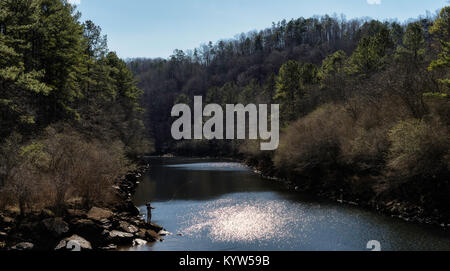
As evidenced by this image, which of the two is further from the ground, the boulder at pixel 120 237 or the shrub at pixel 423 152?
the shrub at pixel 423 152

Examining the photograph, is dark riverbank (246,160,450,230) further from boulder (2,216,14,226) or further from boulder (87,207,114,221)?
boulder (2,216,14,226)

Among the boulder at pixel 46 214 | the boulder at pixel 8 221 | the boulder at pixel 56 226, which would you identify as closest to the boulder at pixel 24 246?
the boulder at pixel 56 226

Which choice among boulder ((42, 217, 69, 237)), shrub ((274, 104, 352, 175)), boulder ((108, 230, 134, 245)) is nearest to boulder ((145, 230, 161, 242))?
boulder ((108, 230, 134, 245))

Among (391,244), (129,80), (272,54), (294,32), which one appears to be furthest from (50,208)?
(294,32)

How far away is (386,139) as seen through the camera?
25.7 meters

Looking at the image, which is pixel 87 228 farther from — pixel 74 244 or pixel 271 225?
pixel 271 225

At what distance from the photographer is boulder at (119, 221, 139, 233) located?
18.5 metres

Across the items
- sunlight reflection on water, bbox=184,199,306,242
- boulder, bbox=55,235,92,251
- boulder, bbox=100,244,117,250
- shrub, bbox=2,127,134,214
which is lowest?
sunlight reflection on water, bbox=184,199,306,242

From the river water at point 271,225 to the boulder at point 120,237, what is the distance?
111 centimetres

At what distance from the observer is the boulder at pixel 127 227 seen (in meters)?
18.5

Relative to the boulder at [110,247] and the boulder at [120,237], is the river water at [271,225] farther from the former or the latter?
the boulder at [110,247]

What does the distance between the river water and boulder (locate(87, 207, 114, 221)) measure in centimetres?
330

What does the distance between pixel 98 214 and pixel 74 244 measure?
3.46 meters

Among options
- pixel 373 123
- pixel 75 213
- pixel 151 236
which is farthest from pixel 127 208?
pixel 373 123
